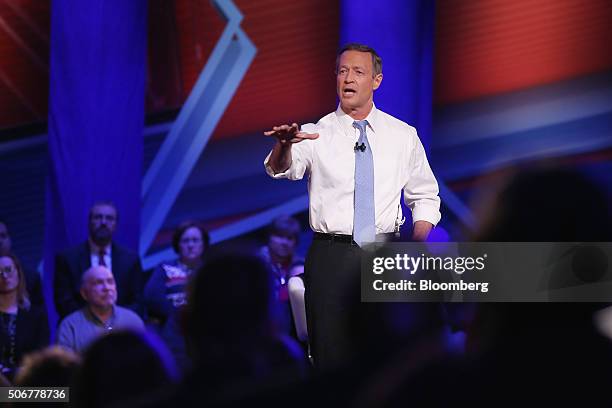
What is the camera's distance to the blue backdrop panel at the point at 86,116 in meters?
5.24

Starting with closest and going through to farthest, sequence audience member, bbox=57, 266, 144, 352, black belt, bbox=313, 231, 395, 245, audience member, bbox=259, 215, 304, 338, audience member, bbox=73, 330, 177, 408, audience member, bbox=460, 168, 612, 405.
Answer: audience member, bbox=460, 168, 612, 405, audience member, bbox=73, 330, 177, 408, black belt, bbox=313, 231, 395, 245, audience member, bbox=57, 266, 144, 352, audience member, bbox=259, 215, 304, 338

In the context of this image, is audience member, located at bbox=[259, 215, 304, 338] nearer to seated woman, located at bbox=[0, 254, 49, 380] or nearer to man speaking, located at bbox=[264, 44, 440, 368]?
seated woman, located at bbox=[0, 254, 49, 380]

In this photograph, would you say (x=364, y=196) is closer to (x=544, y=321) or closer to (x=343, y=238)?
(x=343, y=238)

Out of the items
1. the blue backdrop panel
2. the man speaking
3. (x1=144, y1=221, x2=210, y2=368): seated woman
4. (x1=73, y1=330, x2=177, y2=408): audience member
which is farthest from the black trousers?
the blue backdrop panel

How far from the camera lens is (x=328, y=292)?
2.92 m

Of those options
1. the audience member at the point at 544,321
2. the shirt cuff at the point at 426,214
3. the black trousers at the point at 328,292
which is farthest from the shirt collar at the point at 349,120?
the audience member at the point at 544,321

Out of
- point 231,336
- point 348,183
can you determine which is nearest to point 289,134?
point 348,183

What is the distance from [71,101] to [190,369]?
4.56 metres

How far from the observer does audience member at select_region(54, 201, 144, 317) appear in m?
4.70

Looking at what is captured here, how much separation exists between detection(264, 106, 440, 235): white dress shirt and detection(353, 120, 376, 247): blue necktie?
0.07ft

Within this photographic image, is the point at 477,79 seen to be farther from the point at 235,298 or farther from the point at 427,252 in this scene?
the point at 235,298

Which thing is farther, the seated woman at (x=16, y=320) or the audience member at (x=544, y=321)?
the seated woman at (x=16, y=320)

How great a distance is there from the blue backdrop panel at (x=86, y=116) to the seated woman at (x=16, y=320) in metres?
0.78

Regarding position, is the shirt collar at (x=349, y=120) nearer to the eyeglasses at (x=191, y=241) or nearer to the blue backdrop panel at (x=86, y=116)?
the eyeglasses at (x=191, y=241)
